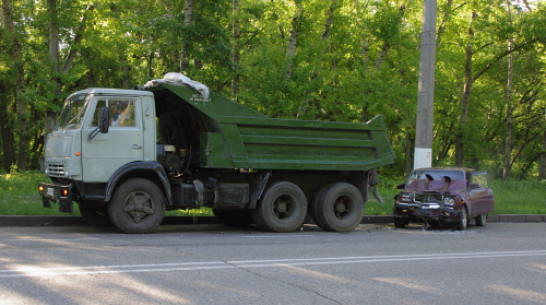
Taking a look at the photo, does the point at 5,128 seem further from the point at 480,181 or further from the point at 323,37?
the point at 480,181

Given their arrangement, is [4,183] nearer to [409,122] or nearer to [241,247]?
[241,247]

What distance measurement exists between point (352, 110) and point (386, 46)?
11.3 ft

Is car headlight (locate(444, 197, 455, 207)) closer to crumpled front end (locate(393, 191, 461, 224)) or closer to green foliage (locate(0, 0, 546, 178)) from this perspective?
crumpled front end (locate(393, 191, 461, 224))

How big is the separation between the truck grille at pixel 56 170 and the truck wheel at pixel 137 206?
101 centimetres

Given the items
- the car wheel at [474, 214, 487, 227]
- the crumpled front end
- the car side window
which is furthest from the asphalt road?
the car wheel at [474, 214, 487, 227]

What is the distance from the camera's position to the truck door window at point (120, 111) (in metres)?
10.9

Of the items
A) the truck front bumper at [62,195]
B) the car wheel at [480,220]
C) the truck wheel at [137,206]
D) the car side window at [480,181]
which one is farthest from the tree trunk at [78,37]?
the car wheel at [480,220]

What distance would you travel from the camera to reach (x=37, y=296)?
5.65 meters

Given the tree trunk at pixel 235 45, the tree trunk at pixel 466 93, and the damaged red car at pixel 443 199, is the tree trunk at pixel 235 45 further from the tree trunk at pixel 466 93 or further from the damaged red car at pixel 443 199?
the tree trunk at pixel 466 93

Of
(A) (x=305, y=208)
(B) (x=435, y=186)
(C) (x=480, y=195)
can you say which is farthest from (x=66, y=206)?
(C) (x=480, y=195)

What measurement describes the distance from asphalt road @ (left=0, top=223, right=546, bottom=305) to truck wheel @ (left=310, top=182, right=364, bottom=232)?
0.97 meters

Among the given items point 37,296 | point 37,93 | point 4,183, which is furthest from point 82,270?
point 37,93

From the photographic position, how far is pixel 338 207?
13133 mm

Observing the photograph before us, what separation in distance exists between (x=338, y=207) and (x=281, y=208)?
4.65 ft
